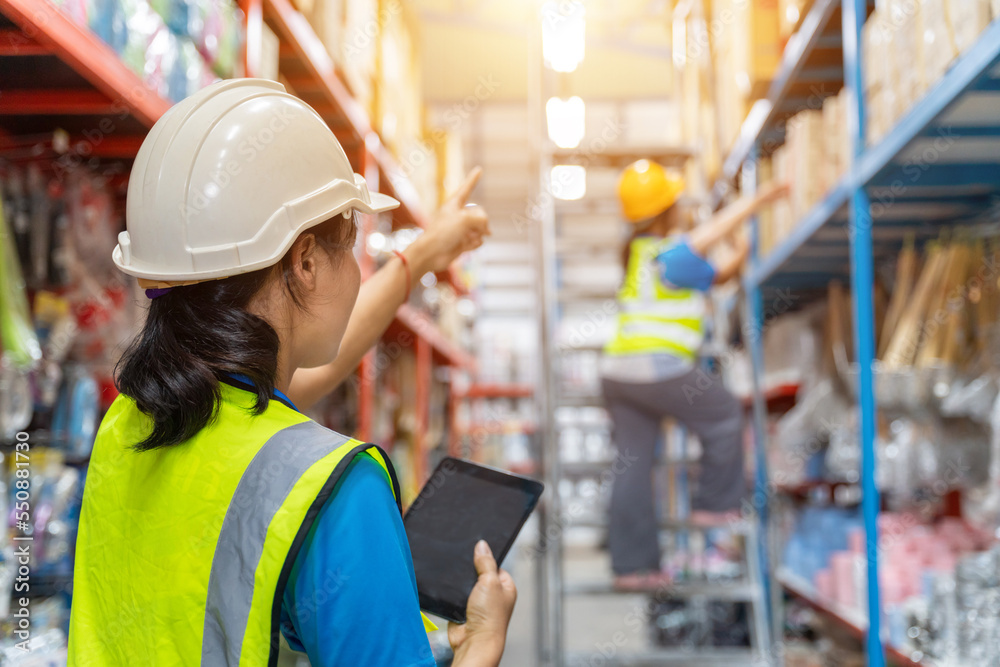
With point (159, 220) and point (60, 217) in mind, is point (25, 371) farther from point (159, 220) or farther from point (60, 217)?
point (159, 220)

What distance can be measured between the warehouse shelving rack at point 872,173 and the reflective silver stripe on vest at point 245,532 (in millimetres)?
1673

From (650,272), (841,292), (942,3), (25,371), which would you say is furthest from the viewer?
(841,292)

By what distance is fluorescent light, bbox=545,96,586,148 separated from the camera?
8.27 metres

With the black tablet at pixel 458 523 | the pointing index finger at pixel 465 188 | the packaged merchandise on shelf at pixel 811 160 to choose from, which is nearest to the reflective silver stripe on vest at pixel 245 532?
the black tablet at pixel 458 523

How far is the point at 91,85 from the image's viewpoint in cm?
192

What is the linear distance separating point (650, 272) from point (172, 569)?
311 cm

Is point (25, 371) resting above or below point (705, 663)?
above

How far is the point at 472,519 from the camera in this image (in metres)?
1.23

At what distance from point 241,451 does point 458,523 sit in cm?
44

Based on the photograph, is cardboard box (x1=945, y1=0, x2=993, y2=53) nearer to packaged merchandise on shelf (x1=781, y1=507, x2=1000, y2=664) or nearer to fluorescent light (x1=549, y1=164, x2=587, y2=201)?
packaged merchandise on shelf (x1=781, y1=507, x2=1000, y2=664)

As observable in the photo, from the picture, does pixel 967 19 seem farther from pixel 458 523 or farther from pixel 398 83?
pixel 398 83

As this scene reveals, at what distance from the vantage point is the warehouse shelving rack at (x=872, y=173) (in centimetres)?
210

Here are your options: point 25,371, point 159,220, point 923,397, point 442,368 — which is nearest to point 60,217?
point 25,371

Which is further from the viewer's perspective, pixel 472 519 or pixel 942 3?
pixel 942 3
